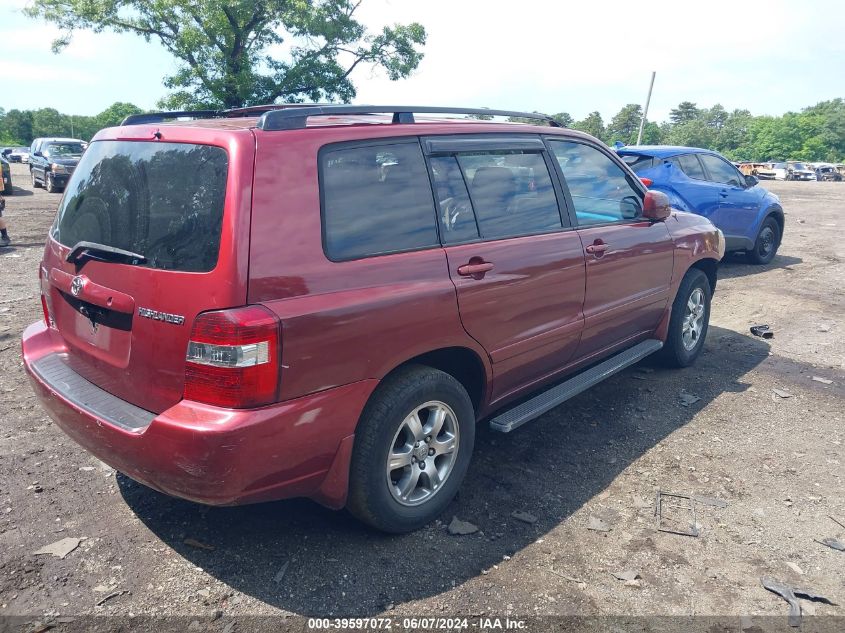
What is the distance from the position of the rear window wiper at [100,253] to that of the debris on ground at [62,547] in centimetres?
131

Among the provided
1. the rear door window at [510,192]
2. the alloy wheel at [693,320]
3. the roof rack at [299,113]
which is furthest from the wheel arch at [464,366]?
the alloy wheel at [693,320]

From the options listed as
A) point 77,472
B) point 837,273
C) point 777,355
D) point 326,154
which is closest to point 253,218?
point 326,154

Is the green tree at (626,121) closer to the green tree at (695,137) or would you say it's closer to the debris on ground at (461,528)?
the green tree at (695,137)

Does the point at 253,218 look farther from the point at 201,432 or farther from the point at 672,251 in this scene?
the point at 672,251

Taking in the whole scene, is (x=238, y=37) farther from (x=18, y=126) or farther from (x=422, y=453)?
(x=18, y=126)

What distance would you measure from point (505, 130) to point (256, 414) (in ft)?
7.34

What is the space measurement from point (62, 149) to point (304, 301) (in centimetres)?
2357

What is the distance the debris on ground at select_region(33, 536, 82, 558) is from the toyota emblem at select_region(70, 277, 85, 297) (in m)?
1.15

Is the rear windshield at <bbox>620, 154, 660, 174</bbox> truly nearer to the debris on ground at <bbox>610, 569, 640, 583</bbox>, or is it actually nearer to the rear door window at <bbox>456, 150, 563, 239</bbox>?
the rear door window at <bbox>456, 150, 563, 239</bbox>

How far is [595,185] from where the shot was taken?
4.47 metres

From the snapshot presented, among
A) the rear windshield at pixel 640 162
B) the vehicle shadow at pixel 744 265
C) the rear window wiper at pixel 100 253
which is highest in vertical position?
the rear windshield at pixel 640 162

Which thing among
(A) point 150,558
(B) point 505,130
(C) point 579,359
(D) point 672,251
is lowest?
(A) point 150,558

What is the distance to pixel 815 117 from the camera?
103 m

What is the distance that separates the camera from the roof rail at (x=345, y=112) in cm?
265
